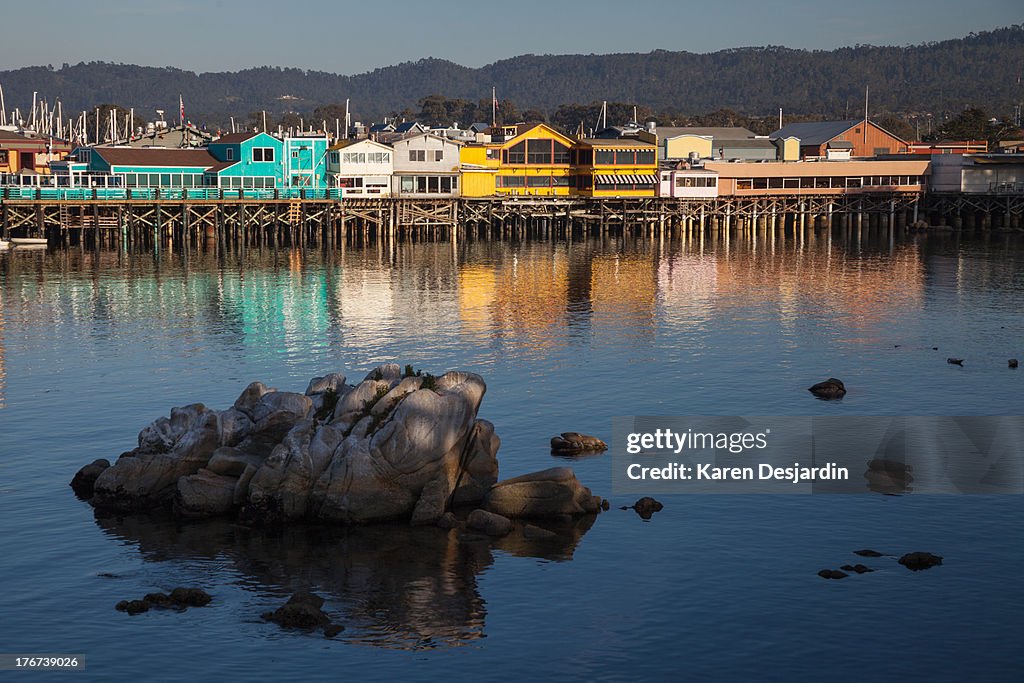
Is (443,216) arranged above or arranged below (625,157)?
below

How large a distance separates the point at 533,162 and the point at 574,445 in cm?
6964

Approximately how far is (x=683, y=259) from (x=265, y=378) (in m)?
48.0

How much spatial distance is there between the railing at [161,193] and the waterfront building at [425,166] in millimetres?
5123

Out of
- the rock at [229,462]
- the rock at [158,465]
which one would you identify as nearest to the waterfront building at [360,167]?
the rock at [158,465]

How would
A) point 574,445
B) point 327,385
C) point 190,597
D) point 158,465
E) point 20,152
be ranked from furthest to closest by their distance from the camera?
point 20,152, point 574,445, point 327,385, point 158,465, point 190,597

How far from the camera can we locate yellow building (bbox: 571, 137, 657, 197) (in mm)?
100188

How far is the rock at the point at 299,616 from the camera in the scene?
21.5 m

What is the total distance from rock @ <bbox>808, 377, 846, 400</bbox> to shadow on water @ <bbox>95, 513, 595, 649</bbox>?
46.9ft

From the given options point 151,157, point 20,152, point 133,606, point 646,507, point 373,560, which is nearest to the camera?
point 133,606

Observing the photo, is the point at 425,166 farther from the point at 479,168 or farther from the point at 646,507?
the point at 646,507

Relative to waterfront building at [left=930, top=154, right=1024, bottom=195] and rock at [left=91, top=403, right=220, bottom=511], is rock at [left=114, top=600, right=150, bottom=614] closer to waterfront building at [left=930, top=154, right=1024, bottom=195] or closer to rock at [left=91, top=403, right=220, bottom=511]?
rock at [left=91, top=403, right=220, bottom=511]

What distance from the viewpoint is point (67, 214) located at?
288ft

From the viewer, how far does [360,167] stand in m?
93.9

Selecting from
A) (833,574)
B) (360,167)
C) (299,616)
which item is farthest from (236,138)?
(833,574)
